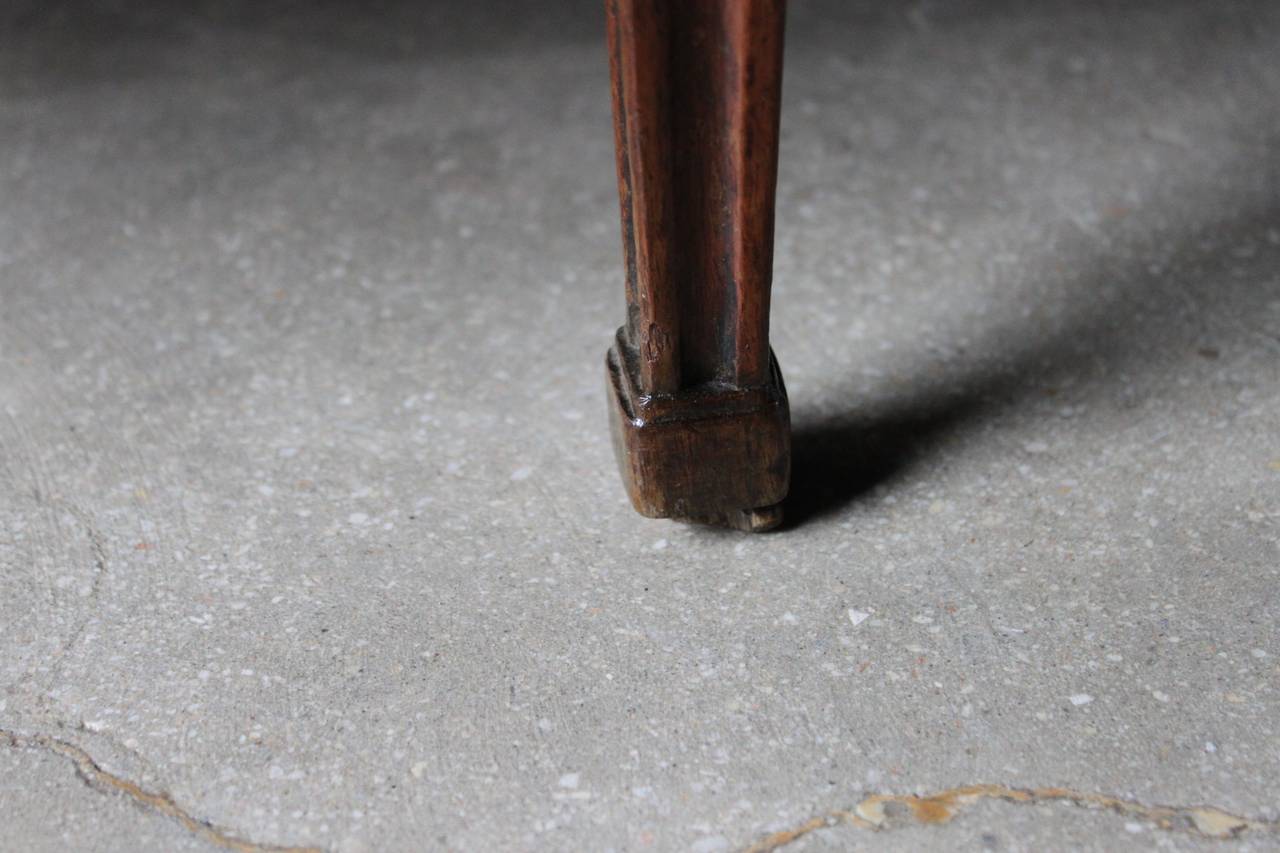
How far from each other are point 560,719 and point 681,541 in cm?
40

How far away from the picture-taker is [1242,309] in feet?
7.93

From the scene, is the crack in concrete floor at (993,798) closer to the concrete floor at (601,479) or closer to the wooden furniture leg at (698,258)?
the concrete floor at (601,479)

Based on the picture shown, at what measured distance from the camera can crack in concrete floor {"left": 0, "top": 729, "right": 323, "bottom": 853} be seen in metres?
1.50

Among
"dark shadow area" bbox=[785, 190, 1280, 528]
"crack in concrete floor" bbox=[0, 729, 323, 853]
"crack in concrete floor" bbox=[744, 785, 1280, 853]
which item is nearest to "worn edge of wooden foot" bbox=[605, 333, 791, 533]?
"dark shadow area" bbox=[785, 190, 1280, 528]

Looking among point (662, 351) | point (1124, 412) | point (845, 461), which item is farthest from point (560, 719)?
point (1124, 412)

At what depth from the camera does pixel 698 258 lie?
68.1 inches

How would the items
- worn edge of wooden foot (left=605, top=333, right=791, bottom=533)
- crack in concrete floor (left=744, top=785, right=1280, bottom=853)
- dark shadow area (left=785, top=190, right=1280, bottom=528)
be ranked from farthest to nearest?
dark shadow area (left=785, top=190, right=1280, bottom=528)
worn edge of wooden foot (left=605, top=333, right=791, bottom=533)
crack in concrete floor (left=744, top=785, right=1280, bottom=853)

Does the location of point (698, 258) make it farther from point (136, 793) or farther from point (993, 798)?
point (136, 793)

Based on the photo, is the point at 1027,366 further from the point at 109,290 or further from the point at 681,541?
the point at 109,290

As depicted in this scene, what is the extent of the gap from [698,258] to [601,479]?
1.64 ft

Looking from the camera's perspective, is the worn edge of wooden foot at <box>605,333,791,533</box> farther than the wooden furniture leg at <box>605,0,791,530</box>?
Yes

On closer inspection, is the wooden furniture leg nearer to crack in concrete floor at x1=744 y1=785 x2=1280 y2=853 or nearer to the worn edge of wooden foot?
the worn edge of wooden foot

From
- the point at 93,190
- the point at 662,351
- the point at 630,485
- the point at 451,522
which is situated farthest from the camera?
the point at 93,190

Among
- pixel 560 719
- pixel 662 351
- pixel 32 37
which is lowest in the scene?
pixel 32 37
